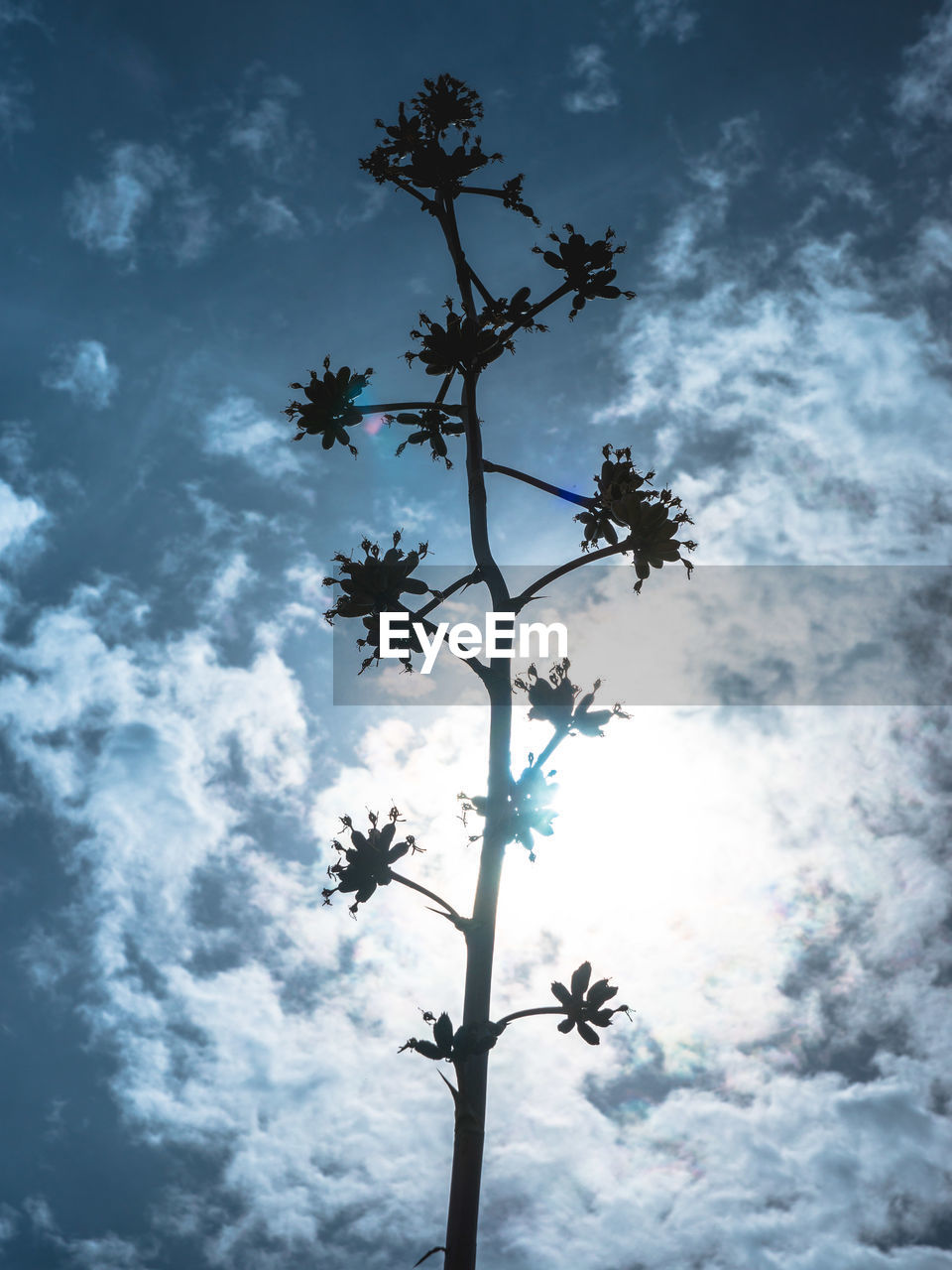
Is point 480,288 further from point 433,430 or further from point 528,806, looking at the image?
point 528,806

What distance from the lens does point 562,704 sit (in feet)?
20.6

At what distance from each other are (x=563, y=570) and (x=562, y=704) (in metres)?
1.10

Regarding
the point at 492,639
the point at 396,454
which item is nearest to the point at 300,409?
the point at 396,454

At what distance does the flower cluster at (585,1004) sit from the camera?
598 cm

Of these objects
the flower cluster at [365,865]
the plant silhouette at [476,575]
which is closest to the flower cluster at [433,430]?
the plant silhouette at [476,575]

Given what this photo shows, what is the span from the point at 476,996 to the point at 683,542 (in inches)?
143

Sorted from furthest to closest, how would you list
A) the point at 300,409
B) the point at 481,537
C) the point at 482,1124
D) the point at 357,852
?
the point at 300,409 → the point at 481,537 → the point at 357,852 → the point at 482,1124

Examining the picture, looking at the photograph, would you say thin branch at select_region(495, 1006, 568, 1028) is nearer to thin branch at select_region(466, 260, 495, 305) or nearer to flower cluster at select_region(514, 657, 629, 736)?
flower cluster at select_region(514, 657, 629, 736)

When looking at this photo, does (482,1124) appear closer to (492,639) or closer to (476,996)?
(476,996)

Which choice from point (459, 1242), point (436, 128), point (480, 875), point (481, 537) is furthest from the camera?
point (436, 128)

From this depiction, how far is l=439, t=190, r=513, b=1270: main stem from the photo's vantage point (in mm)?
5109

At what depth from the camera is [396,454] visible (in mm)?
8258

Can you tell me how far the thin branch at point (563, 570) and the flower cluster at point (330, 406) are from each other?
2.42 metres

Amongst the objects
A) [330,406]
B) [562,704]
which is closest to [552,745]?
[562,704]
